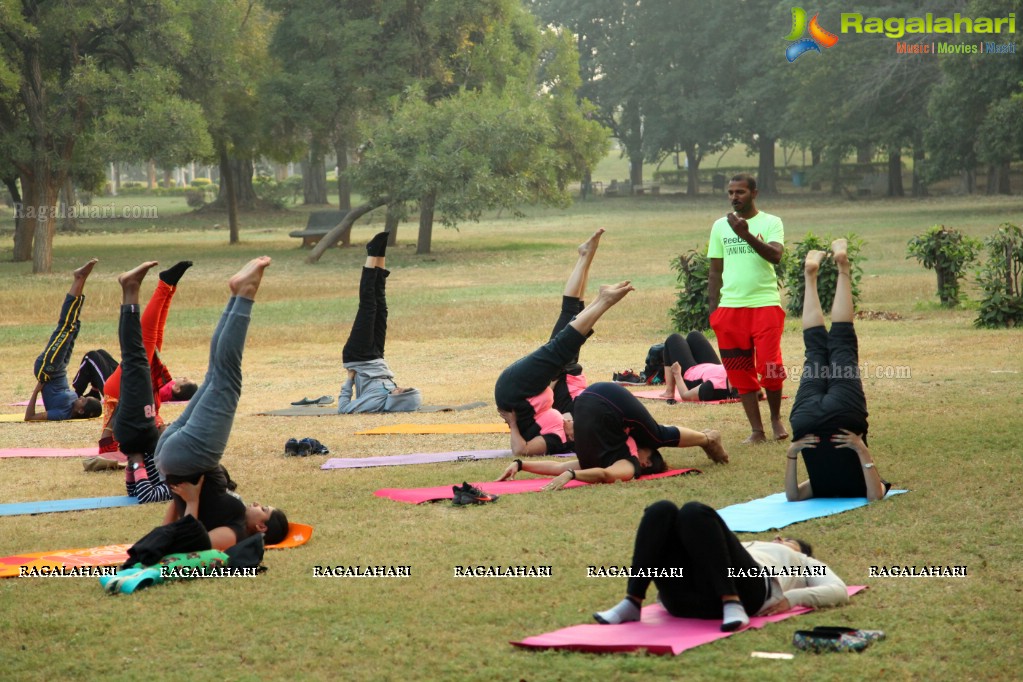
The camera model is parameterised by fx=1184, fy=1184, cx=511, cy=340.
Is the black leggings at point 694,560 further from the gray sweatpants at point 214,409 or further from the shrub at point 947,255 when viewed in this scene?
the shrub at point 947,255

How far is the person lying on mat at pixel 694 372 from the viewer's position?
11422 millimetres

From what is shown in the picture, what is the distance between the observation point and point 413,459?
917 centimetres

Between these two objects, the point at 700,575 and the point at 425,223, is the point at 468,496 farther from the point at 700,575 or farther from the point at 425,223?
the point at 425,223

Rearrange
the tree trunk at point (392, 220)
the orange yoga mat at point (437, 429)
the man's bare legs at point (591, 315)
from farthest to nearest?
the tree trunk at point (392, 220) < the orange yoga mat at point (437, 429) < the man's bare legs at point (591, 315)

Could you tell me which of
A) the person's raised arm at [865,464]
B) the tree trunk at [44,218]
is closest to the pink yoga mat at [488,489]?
the person's raised arm at [865,464]

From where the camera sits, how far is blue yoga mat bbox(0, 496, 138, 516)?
7.81 metres

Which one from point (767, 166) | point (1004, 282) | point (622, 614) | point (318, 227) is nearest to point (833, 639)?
point (622, 614)

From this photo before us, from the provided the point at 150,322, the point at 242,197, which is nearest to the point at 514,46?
the point at 242,197

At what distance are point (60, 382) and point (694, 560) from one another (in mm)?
9010

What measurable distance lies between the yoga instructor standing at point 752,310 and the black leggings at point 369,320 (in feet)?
13.2

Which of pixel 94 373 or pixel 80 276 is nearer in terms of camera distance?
pixel 80 276

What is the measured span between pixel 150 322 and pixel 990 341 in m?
9.80

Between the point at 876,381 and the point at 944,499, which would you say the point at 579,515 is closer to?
the point at 944,499

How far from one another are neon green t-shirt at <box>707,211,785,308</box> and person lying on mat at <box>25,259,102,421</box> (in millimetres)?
6240
